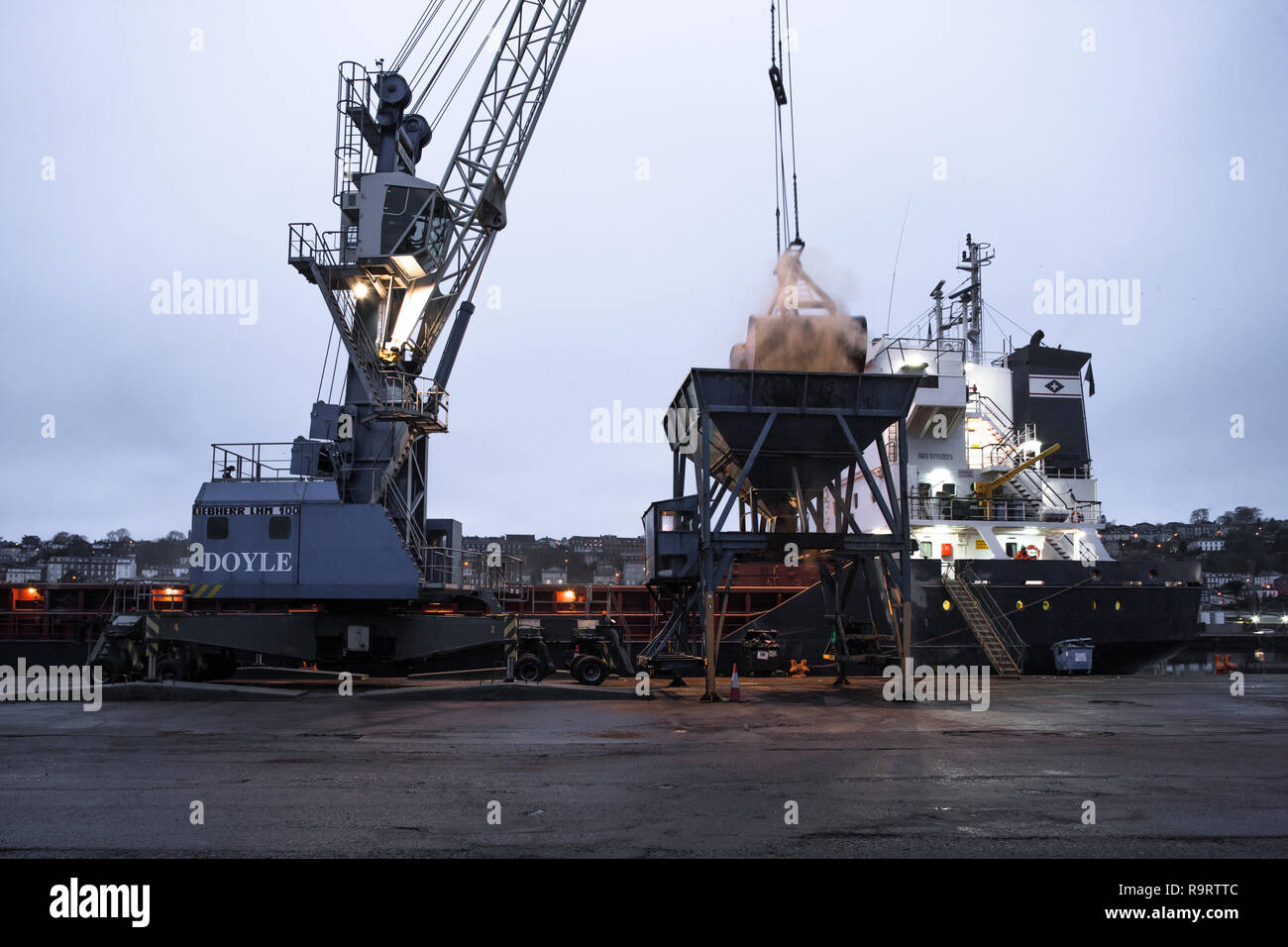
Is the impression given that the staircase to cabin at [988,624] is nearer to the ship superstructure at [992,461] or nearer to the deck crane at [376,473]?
the ship superstructure at [992,461]

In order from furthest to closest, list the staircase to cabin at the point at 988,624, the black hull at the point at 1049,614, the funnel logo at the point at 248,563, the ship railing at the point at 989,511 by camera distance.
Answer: the ship railing at the point at 989,511 → the black hull at the point at 1049,614 → the staircase to cabin at the point at 988,624 → the funnel logo at the point at 248,563

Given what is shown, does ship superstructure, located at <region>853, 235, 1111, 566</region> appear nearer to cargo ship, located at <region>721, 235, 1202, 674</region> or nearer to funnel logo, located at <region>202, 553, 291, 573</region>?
cargo ship, located at <region>721, 235, 1202, 674</region>

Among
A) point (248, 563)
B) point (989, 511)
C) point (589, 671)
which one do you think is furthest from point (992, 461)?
point (248, 563)

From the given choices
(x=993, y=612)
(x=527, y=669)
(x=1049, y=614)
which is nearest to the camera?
(x=527, y=669)

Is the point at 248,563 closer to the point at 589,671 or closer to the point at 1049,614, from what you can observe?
the point at 589,671
